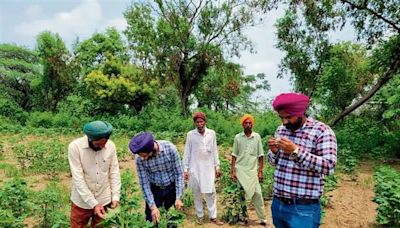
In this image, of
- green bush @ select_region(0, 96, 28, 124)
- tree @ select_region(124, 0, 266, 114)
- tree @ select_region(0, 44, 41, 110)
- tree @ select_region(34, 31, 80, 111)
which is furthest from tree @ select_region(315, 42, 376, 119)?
tree @ select_region(0, 44, 41, 110)

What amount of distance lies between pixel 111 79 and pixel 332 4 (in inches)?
581

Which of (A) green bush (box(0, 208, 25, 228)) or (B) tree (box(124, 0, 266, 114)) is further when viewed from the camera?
(B) tree (box(124, 0, 266, 114))

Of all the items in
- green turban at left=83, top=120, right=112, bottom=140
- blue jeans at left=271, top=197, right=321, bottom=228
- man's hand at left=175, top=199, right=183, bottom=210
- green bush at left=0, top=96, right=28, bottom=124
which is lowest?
man's hand at left=175, top=199, right=183, bottom=210

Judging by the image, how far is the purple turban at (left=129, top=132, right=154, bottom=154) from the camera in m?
3.63

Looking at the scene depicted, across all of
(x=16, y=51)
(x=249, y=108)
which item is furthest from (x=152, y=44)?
(x=16, y=51)

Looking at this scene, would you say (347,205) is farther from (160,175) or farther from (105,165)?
(105,165)

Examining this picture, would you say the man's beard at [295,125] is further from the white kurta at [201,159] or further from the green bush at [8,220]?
the white kurta at [201,159]

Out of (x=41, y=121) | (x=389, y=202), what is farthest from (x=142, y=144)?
(x=41, y=121)

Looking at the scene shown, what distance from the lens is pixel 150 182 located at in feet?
13.8

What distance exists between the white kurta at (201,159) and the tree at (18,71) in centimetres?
2605

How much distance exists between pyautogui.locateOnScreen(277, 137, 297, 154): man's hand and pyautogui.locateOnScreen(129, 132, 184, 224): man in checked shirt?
4.73 feet

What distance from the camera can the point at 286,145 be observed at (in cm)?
263

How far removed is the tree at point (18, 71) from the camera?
29.5 m

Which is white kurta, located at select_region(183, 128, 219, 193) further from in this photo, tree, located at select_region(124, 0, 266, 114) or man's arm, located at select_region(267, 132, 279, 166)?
tree, located at select_region(124, 0, 266, 114)
